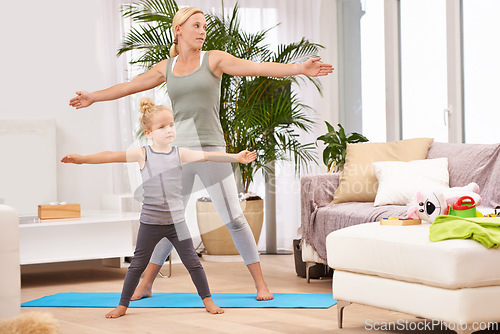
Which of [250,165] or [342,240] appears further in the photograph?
[250,165]

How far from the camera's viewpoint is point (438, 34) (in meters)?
4.87

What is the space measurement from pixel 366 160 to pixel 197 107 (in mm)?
1214

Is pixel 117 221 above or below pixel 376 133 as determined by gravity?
below

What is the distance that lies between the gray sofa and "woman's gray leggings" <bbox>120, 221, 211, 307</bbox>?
862mm

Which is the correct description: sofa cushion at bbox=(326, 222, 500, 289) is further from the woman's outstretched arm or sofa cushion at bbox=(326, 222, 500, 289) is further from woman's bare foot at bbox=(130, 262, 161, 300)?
the woman's outstretched arm

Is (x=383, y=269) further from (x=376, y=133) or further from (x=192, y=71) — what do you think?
(x=376, y=133)

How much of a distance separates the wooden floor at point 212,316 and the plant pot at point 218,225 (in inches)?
28.5

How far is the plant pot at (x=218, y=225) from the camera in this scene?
4.78 meters

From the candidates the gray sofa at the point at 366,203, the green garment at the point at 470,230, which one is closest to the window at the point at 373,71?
the gray sofa at the point at 366,203

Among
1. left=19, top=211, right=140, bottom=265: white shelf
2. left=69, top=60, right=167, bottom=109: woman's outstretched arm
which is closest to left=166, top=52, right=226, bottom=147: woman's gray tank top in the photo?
left=69, top=60, right=167, bottom=109: woman's outstretched arm

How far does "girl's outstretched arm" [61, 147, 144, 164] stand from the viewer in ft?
8.77

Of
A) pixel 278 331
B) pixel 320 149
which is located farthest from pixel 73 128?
pixel 278 331

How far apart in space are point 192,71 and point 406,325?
53.5 inches

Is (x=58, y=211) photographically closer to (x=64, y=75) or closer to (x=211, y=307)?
(x=64, y=75)
